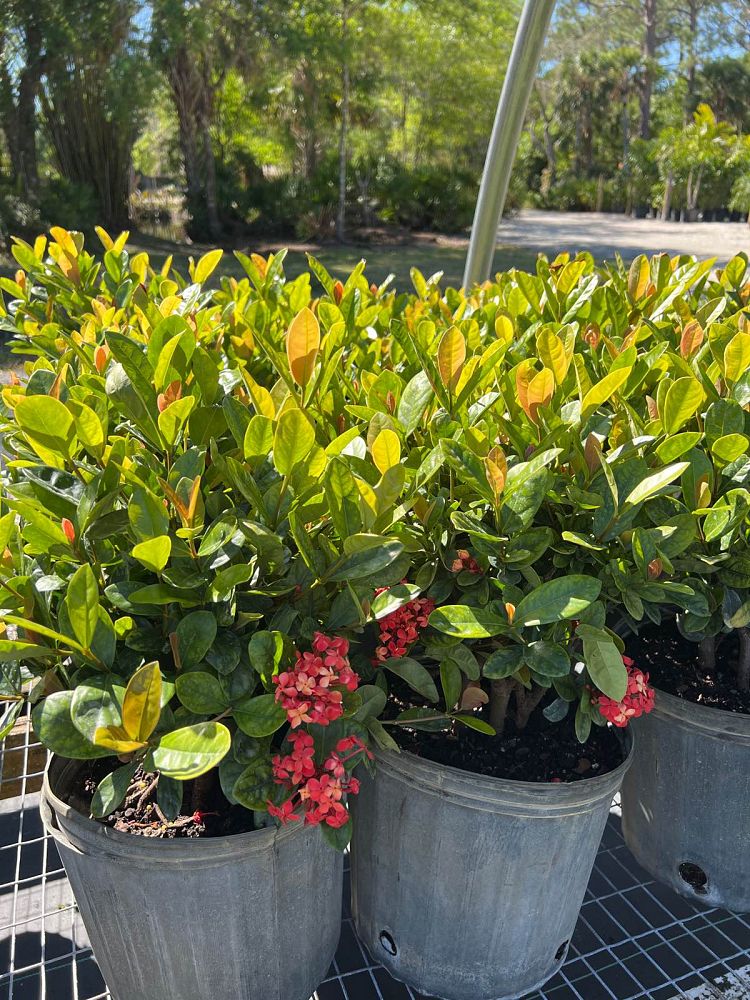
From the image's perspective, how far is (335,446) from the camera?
1093 mm

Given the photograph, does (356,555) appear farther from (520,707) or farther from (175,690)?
(520,707)

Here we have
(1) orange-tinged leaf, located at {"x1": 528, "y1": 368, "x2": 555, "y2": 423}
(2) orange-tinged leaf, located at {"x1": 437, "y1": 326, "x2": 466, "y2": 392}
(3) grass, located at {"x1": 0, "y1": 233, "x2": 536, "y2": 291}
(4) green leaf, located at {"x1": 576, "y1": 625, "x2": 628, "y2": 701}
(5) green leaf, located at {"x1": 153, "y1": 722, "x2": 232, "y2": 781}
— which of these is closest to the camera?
(5) green leaf, located at {"x1": 153, "y1": 722, "x2": 232, "y2": 781}

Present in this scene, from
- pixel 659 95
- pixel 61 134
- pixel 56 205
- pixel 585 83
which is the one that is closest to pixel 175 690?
pixel 56 205

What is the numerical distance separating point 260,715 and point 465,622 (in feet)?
0.94

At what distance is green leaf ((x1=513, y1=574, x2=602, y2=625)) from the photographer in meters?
1.00

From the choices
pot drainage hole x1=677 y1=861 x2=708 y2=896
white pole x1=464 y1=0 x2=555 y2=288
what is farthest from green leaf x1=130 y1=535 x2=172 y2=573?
white pole x1=464 y1=0 x2=555 y2=288

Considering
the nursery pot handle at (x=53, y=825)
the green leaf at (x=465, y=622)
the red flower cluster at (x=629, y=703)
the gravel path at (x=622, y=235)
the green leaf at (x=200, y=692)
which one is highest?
the gravel path at (x=622, y=235)

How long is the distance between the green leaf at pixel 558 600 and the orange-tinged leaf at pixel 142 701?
0.47 m

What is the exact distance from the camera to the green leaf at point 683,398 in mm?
1167

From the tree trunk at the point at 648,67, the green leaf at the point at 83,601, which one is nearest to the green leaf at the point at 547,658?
the green leaf at the point at 83,601

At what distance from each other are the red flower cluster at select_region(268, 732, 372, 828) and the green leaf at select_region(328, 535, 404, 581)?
0.22m

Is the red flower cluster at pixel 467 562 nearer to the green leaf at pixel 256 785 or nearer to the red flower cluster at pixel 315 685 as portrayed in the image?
the red flower cluster at pixel 315 685

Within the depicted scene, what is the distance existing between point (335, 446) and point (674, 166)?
74.5ft

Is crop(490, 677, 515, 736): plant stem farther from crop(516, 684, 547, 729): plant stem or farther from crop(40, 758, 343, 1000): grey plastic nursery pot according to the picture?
crop(40, 758, 343, 1000): grey plastic nursery pot
